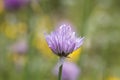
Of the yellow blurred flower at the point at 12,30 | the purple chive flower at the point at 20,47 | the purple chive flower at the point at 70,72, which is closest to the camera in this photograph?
the purple chive flower at the point at 70,72

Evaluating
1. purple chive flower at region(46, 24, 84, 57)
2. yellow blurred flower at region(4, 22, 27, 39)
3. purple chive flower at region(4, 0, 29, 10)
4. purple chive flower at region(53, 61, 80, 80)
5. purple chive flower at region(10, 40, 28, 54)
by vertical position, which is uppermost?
yellow blurred flower at region(4, 22, 27, 39)

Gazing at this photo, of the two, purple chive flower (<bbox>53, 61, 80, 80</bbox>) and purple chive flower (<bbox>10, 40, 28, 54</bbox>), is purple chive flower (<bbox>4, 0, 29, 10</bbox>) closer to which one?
purple chive flower (<bbox>10, 40, 28, 54</bbox>)

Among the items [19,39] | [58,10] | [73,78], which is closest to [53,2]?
[58,10]

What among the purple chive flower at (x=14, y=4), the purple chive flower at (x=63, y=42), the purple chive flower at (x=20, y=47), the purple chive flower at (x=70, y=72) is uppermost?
the purple chive flower at (x=14, y=4)

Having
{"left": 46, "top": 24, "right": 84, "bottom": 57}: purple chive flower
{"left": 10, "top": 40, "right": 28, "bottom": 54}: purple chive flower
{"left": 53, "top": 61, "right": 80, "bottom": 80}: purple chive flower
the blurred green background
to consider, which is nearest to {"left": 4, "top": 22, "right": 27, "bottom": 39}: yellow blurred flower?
the blurred green background

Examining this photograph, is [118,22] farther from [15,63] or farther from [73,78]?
[73,78]

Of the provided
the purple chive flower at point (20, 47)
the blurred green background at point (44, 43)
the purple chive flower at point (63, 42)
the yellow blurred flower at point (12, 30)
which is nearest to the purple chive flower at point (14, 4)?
the blurred green background at point (44, 43)

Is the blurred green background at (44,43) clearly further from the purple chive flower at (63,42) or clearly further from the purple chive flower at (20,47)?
the purple chive flower at (63,42)
